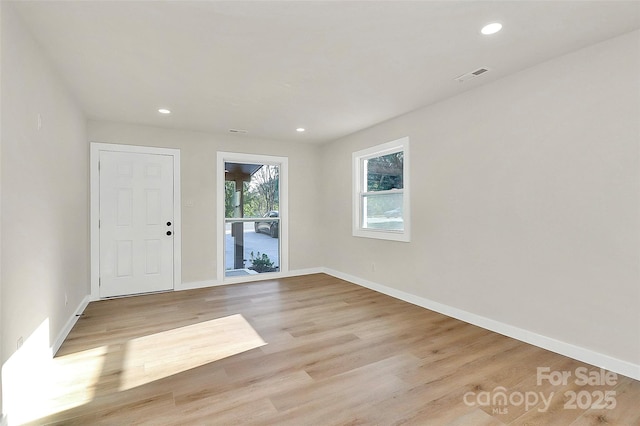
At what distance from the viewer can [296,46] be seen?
96.0 inches

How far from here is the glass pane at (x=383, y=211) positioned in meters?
4.43

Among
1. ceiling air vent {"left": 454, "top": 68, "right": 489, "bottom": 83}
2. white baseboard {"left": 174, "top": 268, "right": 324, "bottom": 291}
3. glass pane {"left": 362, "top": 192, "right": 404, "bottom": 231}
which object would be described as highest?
ceiling air vent {"left": 454, "top": 68, "right": 489, "bottom": 83}

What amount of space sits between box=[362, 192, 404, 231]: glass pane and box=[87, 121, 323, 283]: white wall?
4.65 ft

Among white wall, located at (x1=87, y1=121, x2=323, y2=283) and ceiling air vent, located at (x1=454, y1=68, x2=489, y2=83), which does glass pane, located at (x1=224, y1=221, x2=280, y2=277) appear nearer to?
white wall, located at (x1=87, y1=121, x2=323, y2=283)

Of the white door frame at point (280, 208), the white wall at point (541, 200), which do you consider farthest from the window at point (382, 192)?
the white door frame at point (280, 208)

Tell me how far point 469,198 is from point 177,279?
422cm

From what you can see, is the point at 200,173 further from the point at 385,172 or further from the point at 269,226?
the point at 385,172

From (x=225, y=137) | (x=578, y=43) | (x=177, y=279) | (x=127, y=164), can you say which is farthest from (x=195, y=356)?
(x=578, y=43)

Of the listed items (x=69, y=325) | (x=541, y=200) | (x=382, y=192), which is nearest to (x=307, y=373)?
(x=541, y=200)

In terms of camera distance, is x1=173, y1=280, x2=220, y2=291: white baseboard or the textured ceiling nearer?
the textured ceiling

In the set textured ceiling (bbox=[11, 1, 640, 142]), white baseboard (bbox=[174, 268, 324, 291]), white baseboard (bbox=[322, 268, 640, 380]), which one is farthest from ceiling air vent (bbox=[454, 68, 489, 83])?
white baseboard (bbox=[174, 268, 324, 291])

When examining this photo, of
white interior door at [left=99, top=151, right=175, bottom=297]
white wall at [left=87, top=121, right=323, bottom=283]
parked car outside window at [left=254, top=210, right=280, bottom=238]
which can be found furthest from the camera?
parked car outside window at [left=254, top=210, right=280, bottom=238]

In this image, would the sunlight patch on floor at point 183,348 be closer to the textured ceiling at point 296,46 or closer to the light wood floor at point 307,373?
the light wood floor at point 307,373

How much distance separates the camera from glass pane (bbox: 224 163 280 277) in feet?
17.4
